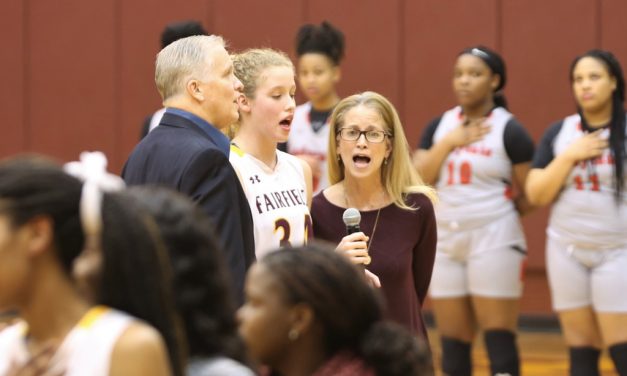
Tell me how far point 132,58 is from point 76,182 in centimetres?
750

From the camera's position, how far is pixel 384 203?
4715mm

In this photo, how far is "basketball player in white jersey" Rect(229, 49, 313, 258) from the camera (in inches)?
167

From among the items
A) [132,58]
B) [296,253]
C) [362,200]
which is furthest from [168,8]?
[296,253]

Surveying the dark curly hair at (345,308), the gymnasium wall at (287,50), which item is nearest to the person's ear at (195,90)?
the dark curly hair at (345,308)

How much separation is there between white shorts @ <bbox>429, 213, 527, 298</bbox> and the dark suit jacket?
108 inches

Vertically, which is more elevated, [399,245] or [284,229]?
[284,229]

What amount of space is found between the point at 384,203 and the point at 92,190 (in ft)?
8.56

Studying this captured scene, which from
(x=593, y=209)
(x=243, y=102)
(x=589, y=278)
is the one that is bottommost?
(x=589, y=278)

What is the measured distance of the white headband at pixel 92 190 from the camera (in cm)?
217

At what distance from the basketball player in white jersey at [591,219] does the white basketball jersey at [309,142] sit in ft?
4.01

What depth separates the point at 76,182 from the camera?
2229mm

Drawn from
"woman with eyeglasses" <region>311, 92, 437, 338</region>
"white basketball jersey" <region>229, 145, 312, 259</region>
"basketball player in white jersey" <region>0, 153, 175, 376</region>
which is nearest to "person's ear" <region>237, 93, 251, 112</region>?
"white basketball jersey" <region>229, 145, 312, 259</region>

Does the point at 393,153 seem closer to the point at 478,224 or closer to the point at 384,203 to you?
the point at 384,203

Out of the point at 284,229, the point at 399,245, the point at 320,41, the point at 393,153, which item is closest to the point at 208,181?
the point at 284,229
